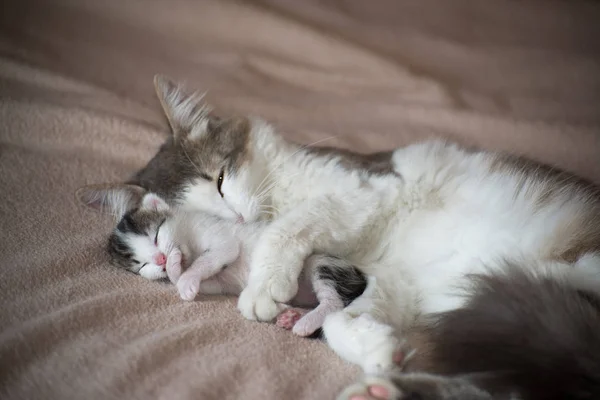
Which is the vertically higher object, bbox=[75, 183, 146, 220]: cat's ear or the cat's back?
the cat's back

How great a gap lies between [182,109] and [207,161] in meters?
0.22

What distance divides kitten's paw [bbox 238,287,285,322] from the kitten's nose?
31 centimetres

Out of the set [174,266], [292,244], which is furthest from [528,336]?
[174,266]

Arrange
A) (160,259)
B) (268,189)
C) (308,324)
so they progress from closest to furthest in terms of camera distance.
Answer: (308,324), (160,259), (268,189)

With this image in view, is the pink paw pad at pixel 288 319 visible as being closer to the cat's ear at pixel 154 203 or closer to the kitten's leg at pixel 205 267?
the kitten's leg at pixel 205 267

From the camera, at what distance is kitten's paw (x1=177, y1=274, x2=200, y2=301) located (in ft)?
4.18

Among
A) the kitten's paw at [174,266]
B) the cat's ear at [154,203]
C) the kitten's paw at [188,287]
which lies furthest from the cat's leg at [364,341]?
the cat's ear at [154,203]

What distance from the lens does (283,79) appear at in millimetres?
2055

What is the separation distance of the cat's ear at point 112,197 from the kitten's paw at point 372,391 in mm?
945

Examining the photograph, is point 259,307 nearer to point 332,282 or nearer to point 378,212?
point 332,282

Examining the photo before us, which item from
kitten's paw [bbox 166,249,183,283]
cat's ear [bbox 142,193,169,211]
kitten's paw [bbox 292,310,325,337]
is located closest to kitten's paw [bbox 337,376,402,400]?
kitten's paw [bbox 292,310,325,337]

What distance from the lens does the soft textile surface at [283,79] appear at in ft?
5.67

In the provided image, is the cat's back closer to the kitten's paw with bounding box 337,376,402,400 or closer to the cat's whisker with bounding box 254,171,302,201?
the cat's whisker with bounding box 254,171,302,201

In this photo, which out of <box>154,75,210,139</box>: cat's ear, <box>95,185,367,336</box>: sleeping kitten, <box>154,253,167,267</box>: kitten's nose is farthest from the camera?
<box>154,75,210,139</box>: cat's ear
